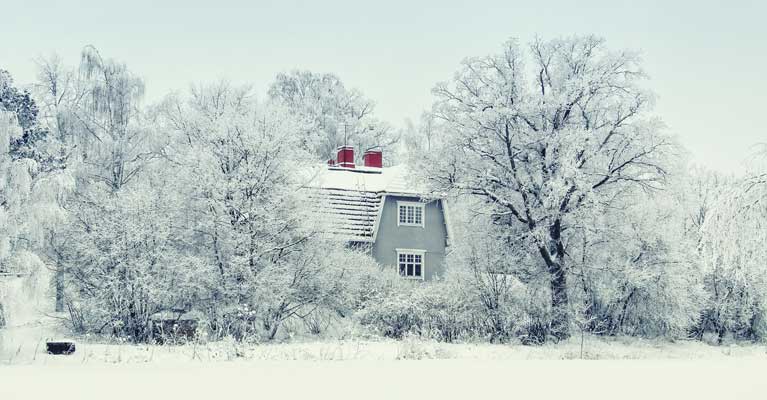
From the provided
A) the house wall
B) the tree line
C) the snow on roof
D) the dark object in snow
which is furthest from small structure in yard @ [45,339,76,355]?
the house wall

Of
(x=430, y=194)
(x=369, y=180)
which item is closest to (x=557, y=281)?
(x=430, y=194)

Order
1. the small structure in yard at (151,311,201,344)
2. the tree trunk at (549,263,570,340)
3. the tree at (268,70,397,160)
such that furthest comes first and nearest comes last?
the tree at (268,70,397,160)
the tree trunk at (549,263,570,340)
the small structure in yard at (151,311,201,344)

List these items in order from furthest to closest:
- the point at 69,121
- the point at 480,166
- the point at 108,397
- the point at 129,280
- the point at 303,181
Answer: the point at 69,121, the point at 480,166, the point at 303,181, the point at 129,280, the point at 108,397

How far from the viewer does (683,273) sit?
99.2 feet

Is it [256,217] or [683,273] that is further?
[683,273]

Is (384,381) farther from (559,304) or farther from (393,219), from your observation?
(393,219)

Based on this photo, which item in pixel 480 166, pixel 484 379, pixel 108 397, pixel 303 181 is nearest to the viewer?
pixel 108 397

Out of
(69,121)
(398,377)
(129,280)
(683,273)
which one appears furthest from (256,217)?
(683,273)

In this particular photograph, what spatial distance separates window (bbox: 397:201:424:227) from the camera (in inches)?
1446

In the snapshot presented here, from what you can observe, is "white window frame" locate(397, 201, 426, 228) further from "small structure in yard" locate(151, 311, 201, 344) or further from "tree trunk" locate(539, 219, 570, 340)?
"small structure in yard" locate(151, 311, 201, 344)

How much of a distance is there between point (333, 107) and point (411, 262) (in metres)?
20.3

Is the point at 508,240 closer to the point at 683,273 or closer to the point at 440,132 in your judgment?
the point at 440,132

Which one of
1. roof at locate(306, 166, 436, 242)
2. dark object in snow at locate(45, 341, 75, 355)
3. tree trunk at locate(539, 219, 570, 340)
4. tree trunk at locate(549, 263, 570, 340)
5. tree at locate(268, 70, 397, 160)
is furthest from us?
tree at locate(268, 70, 397, 160)

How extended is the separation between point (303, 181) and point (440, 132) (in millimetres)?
5824
